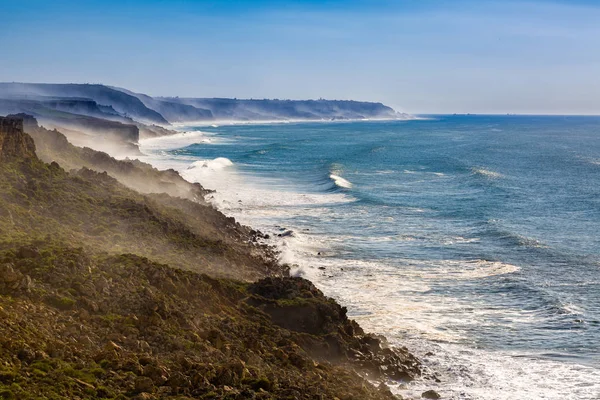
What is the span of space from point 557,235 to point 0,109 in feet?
409

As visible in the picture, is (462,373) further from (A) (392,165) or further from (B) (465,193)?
(A) (392,165)

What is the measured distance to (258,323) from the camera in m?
22.6

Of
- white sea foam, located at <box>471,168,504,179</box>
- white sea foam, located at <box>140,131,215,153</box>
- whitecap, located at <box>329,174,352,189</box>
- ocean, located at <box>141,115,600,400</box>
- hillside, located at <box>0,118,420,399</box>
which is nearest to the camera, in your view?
hillside, located at <box>0,118,420,399</box>

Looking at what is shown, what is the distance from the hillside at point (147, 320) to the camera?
1551cm

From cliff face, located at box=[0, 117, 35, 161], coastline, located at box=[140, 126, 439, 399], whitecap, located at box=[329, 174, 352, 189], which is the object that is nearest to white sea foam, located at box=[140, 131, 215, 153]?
coastline, located at box=[140, 126, 439, 399]

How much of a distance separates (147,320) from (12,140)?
20926 mm

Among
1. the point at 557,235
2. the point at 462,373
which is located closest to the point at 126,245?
the point at 462,373

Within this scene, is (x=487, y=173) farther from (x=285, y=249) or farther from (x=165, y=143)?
(x=165, y=143)

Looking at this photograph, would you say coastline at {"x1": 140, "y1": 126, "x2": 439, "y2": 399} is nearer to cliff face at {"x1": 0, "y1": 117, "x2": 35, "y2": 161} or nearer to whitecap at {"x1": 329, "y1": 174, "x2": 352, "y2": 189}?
whitecap at {"x1": 329, "y1": 174, "x2": 352, "y2": 189}

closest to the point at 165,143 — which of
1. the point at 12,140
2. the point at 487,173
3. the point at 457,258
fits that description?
the point at 487,173

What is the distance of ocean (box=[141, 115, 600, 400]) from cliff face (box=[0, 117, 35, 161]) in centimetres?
1449

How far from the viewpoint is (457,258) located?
127 feet

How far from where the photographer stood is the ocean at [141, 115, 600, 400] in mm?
23891

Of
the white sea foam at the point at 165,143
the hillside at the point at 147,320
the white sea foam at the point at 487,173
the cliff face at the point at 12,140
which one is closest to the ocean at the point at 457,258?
the white sea foam at the point at 487,173
